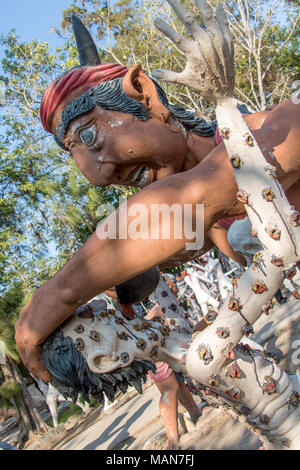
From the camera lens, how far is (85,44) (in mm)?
1838

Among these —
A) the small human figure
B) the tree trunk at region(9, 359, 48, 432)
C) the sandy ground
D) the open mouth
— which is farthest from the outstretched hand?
the tree trunk at region(9, 359, 48, 432)

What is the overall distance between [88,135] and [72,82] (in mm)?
264

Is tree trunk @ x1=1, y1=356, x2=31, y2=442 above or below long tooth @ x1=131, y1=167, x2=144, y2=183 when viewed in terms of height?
below

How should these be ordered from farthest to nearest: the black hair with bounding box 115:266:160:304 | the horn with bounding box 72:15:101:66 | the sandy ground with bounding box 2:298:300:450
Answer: the sandy ground with bounding box 2:298:300:450 < the horn with bounding box 72:15:101:66 < the black hair with bounding box 115:266:160:304

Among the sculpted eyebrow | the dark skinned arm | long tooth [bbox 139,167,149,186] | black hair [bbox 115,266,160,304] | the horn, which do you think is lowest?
black hair [bbox 115,266,160,304]

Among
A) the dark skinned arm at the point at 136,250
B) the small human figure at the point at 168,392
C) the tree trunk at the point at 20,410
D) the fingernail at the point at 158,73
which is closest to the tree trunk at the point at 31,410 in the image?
the tree trunk at the point at 20,410

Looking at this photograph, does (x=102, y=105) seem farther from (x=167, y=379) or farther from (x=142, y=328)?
(x=167, y=379)

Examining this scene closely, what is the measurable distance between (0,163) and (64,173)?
243cm

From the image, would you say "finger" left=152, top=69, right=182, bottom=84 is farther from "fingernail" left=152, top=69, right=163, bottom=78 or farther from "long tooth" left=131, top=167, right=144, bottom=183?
"long tooth" left=131, top=167, right=144, bottom=183

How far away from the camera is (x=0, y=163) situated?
15.5 metres

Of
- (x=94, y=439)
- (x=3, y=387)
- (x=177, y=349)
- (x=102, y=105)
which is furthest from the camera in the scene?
(x=3, y=387)

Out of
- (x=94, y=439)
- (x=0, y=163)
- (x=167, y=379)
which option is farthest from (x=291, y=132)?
(x=0, y=163)

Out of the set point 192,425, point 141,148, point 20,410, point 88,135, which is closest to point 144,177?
point 141,148

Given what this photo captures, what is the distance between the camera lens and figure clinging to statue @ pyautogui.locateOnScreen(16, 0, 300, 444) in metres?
1.20
